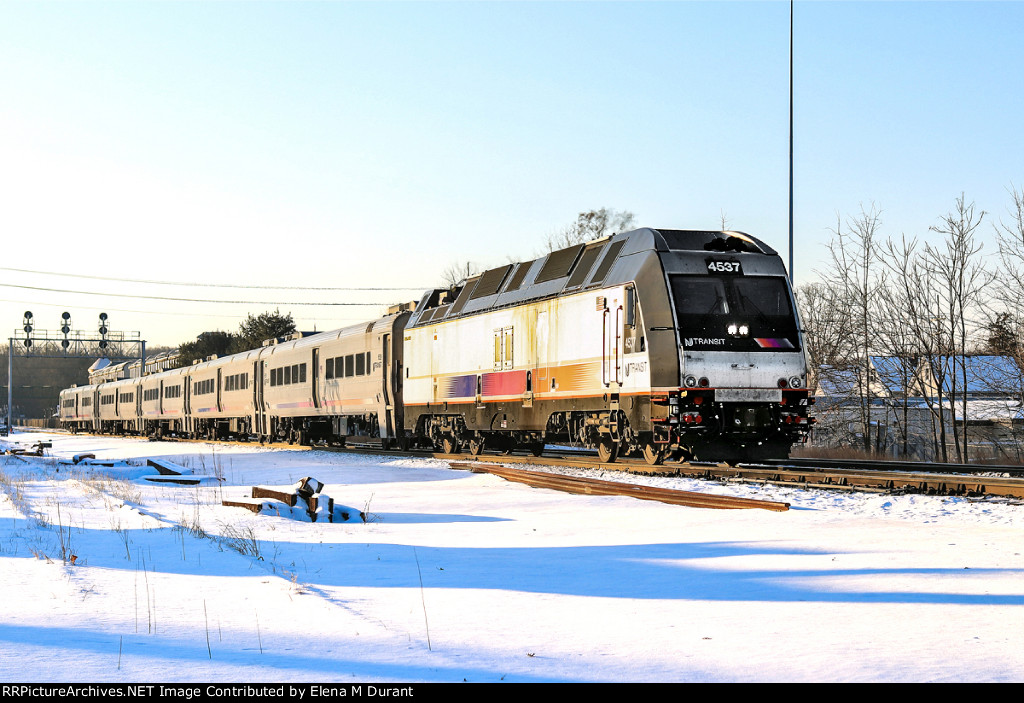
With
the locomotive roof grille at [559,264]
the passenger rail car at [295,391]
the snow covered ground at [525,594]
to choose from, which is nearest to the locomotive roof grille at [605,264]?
the locomotive roof grille at [559,264]

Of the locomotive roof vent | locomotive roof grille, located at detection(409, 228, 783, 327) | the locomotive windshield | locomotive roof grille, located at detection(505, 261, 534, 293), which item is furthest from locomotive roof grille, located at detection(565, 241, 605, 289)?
the locomotive windshield

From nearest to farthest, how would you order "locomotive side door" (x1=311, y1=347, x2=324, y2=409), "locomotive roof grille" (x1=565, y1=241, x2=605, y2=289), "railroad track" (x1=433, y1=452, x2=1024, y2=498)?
"railroad track" (x1=433, y1=452, x2=1024, y2=498)
"locomotive roof grille" (x1=565, y1=241, x2=605, y2=289)
"locomotive side door" (x1=311, y1=347, x2=324, y2=409)

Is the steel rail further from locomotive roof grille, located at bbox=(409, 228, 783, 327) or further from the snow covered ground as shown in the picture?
locomotive roof grille, located at bbox=(409, 228, 783, 327)

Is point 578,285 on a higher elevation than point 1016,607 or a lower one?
higher

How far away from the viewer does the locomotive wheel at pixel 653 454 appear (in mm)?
18531

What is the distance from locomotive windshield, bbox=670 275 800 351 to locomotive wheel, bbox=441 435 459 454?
11164mm

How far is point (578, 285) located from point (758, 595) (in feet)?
43.9

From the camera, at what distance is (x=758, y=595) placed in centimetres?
711

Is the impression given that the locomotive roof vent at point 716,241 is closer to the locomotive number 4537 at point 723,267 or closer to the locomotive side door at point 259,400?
the locomotive number 4537 at point 723,267

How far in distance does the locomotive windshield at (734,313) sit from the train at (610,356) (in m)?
0.02

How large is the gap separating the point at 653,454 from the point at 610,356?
1985 millimetres

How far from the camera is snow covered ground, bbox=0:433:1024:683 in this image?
514 cm
